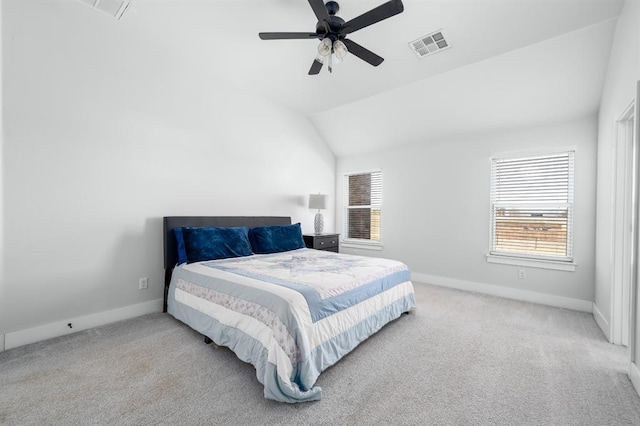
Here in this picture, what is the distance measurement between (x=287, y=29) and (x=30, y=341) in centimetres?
354

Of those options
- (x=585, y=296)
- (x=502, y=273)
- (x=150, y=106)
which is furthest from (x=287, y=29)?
(x=585, y=296)

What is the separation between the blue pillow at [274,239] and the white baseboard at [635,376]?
3.15 metres

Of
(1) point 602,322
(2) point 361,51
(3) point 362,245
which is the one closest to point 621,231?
(1) point 602,322

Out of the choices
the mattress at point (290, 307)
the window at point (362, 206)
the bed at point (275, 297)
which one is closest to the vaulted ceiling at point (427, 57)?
the window at point (362, 206)

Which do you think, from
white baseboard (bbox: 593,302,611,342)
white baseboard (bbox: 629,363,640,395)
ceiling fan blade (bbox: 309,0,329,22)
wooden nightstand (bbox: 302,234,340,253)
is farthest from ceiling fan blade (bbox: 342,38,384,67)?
white baseboard (bbox: 593,302,611,342)

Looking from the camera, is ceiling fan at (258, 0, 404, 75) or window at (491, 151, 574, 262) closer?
ceiling fan at (258, 0, 404, 75)

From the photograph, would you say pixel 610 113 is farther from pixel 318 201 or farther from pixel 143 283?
pixel 143 283

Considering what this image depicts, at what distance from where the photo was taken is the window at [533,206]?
3.45 meters

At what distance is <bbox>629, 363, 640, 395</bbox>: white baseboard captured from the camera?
1.77m

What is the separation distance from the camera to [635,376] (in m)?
1.82

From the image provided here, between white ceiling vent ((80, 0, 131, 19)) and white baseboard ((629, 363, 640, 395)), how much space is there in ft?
15.5

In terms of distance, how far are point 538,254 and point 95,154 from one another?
5.09 m

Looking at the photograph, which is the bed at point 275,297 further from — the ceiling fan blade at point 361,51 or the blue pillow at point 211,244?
the ceiling fan blade at point 361,51

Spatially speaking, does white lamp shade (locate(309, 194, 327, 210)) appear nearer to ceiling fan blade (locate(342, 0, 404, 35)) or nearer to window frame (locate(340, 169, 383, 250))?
window frame (locate(340, 169, 383, 250))
